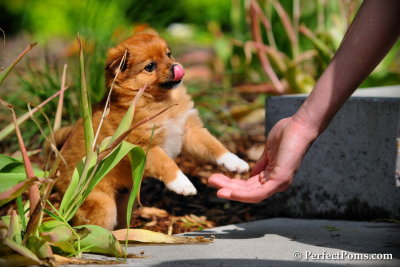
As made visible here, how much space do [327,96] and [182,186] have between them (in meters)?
0.82

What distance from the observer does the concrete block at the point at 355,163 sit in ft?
9.14

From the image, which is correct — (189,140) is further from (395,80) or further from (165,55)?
(395,80)

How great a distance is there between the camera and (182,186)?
8.24 ft

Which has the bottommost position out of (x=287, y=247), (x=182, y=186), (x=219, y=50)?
(x=287, y=247)

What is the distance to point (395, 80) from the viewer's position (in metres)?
4.31

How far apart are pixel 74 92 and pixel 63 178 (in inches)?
55.6

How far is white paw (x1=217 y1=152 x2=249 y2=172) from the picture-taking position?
2.66m

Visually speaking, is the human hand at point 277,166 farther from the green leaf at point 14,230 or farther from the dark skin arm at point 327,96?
the green leaf at point 14,230

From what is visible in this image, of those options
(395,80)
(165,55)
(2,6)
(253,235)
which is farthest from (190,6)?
(253,235)

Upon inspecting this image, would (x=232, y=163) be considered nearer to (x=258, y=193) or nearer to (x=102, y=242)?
(x=258, y=193)

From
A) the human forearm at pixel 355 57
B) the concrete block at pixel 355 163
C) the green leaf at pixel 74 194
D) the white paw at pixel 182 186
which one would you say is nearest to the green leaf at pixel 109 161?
the green leaf at pixel 74 194

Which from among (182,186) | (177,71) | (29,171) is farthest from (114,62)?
(29,171)

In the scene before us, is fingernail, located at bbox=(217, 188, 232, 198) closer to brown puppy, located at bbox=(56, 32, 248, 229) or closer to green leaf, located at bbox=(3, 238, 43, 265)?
brown puppy, located at bbox=(56, 32, 248, 229)

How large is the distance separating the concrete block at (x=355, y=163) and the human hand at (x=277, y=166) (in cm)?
70
